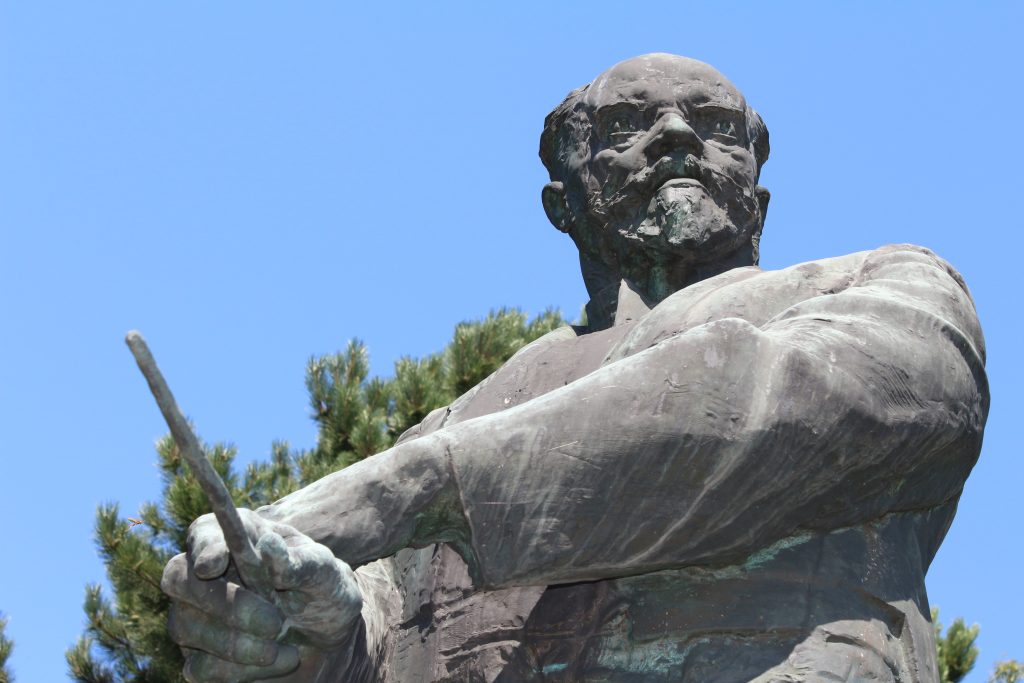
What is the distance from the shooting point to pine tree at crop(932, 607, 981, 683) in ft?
35.3

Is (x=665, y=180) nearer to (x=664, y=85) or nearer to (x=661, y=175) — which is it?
(x=661, y=175)

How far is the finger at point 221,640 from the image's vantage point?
385 cm

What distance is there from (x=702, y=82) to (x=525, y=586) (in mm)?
1737

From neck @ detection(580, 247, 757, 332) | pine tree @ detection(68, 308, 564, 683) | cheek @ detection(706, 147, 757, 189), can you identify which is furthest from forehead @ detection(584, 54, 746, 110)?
pine tree @ detection(68, 308, 564, 683)

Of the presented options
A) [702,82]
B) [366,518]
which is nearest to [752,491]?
[366,518]

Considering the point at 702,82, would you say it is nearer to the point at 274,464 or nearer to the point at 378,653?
the point at 378,653

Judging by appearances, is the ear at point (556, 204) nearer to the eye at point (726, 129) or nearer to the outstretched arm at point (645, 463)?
the eye at point (726, 129)

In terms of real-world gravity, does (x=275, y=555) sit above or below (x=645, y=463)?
below

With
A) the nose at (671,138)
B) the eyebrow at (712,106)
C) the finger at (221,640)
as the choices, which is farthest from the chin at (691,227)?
the finger at (221,640)

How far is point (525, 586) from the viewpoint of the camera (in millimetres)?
4211

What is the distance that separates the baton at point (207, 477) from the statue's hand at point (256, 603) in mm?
24

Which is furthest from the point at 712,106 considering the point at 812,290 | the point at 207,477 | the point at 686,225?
the point at 207,477

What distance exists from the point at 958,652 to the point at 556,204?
5.83 m

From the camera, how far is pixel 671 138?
5293 mm
